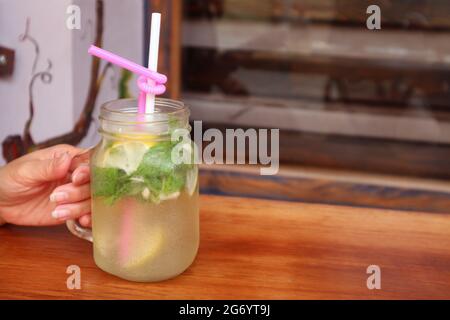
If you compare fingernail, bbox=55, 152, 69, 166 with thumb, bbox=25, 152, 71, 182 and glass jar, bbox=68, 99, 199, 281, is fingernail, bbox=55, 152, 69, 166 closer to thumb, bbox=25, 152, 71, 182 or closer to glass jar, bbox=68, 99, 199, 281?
thumb, bbox=25, 152, 71, 182

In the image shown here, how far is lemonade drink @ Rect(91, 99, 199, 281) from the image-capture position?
70 centimetres

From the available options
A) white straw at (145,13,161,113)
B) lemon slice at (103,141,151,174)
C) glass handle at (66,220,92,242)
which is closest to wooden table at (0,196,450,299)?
glass handle at (66,220,92,242)

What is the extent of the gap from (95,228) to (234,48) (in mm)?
1833

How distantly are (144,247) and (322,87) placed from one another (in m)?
1.89

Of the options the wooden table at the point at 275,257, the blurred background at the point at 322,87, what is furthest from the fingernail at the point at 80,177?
the blurred background at the point at 322,87

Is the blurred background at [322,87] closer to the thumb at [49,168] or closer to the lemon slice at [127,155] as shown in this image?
the thumb at [49,168]

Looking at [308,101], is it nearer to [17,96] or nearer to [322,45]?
[322,45]

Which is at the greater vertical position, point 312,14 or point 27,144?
point 312,14

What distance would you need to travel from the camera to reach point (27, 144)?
64.7 inches

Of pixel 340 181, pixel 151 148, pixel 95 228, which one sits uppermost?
pixel 151 148

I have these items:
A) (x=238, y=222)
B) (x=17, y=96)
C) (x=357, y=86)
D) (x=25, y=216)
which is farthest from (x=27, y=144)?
(x=357, y=86)

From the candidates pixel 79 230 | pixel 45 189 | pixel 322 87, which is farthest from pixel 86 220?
pixel 322 87

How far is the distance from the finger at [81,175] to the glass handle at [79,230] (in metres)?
0.06

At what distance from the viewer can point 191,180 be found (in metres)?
0.74
